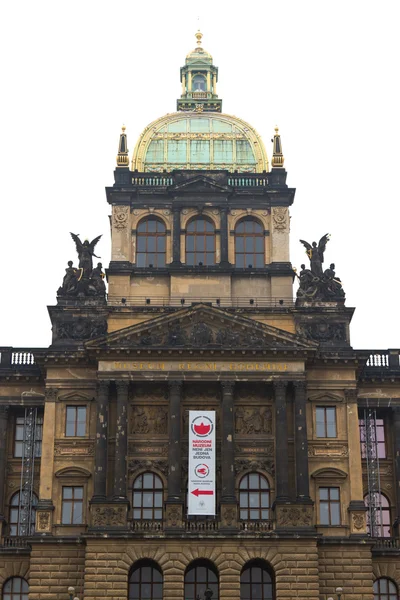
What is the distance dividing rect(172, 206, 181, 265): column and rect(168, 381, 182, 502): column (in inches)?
332

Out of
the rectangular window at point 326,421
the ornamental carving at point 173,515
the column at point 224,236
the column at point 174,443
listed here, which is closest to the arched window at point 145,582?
the ornamental carving at point 173,515

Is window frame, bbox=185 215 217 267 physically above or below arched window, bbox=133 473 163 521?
above

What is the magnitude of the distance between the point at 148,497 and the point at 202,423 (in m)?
4.26

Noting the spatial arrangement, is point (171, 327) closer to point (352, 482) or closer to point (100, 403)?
point (100, 403)

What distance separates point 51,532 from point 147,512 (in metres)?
4.49

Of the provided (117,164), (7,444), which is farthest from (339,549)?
(117,164)

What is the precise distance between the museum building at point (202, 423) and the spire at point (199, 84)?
8.45 meters

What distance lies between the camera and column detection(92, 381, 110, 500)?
5709 cm

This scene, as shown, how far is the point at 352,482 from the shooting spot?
58.4 meters

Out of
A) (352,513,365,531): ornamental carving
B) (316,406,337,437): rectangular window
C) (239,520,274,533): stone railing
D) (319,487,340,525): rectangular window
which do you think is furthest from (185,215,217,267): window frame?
(352,513,365,531): ornamental carving

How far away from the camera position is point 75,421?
59.7 meters

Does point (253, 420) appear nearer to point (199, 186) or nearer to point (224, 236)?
point (224, 236)

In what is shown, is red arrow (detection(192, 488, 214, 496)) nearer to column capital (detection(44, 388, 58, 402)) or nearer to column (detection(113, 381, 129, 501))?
column (detection(113, 381, 129, 501))

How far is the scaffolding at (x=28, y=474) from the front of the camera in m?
59.9
